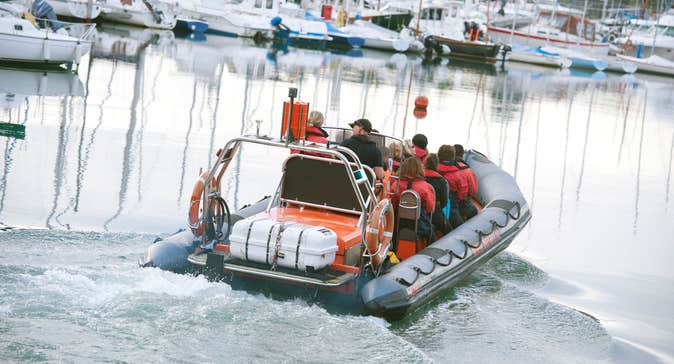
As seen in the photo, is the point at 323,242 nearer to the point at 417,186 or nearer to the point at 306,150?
the point at 306,150

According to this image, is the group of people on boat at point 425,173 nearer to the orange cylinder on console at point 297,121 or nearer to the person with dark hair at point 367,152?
the person with dark hair at point 367,152

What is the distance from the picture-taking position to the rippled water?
7242 mm

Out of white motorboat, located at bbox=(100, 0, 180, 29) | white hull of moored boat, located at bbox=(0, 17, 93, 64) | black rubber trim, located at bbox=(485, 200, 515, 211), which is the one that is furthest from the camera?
white motorboat, located at bbox=(100, 0, 180, 29)

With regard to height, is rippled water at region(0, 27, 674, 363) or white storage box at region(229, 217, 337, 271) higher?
white storage box at region(229, 217, 337, 271)

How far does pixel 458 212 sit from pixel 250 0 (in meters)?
39.4

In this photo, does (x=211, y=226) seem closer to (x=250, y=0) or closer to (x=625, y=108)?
(x=625, y=108)

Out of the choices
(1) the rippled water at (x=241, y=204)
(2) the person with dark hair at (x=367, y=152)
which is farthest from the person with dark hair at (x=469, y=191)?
(2) the person with dark hair at (x=367, y=152)

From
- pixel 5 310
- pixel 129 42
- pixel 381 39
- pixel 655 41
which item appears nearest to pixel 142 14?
pixel 129 42

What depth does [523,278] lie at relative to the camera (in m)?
10.6

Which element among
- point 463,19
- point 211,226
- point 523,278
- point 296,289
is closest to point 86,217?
point 211,226

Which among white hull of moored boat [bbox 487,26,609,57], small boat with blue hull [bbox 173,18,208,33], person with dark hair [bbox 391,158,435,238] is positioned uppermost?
white hull of moored boat [bbox 487,26,609,57]

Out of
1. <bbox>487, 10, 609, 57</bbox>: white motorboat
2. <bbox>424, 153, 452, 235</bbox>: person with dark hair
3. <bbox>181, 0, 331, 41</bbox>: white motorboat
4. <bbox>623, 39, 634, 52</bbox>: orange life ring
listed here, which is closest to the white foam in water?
<bbox>424, 153, 452, 235</bbox>: person with dark hair

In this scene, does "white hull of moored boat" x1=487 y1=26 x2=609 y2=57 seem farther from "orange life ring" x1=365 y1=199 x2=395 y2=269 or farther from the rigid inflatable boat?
"orange life ring" x1=365 y1=199 x2=395 y2=269

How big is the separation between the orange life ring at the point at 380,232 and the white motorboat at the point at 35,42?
1523 cm
